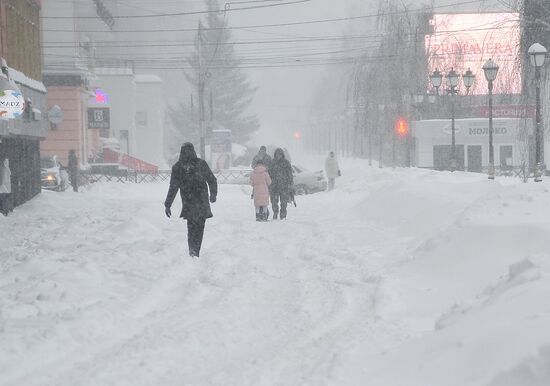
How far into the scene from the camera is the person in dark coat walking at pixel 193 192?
13375mm

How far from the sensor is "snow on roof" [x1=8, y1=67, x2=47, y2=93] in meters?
22.8

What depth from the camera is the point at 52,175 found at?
115 feet

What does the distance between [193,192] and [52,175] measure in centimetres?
2271

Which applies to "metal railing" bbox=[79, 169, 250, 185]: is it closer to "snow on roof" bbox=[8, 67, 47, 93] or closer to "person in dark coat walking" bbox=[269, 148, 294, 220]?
"snow on roof" bbox=[8, 67, 47, 93]

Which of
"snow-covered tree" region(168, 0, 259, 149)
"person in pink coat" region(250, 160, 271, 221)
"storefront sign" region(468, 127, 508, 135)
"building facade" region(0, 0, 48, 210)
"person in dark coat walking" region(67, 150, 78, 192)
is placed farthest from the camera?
"snow-covered tree" region(168, 0, 259, 149)

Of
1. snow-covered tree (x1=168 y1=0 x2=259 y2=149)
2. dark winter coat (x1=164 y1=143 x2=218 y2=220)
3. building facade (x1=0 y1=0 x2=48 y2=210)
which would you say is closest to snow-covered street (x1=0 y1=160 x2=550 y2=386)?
dark winter coat (x1=164 y1=143 x2=218 y2=220)

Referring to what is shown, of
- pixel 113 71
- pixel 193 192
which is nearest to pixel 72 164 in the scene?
pixel 193 192

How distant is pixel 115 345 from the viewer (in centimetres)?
739

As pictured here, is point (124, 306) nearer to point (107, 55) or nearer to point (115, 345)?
point (115, 345)

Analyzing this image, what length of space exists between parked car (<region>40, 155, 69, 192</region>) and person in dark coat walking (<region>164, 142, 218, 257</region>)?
21.7m

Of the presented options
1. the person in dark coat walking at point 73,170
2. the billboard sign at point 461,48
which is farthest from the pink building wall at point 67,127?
the billboard sign at point 461,48

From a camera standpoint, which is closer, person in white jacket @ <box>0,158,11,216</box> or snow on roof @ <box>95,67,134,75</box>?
person in white jacket @ <box>0,158,11,216</box>

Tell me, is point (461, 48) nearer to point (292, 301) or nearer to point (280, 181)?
point (280, 181)

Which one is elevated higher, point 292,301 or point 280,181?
point 280,181
